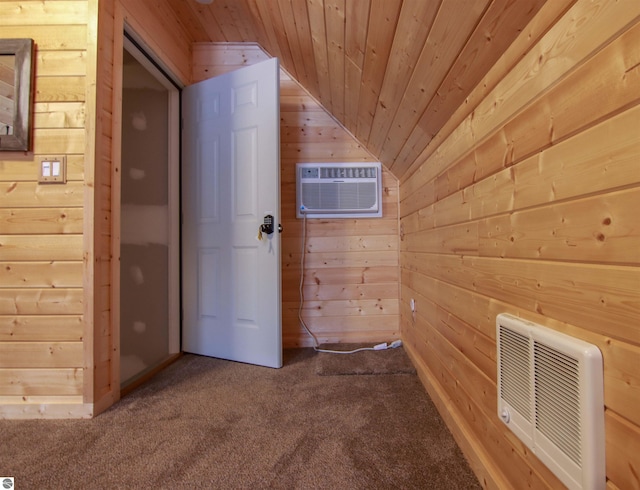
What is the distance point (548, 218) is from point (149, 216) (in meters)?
2.28

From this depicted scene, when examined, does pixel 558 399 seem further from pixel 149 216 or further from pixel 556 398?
pixel 149 216

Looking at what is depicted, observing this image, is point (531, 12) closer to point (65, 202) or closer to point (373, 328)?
point (65, 202)

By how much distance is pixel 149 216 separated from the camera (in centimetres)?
207

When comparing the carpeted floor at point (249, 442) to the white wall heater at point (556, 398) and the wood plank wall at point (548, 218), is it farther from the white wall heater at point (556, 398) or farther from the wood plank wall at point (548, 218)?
the white wall heater at point (556, 398)

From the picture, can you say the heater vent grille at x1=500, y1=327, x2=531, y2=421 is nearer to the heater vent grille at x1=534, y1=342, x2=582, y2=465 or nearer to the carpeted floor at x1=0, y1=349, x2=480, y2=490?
the heater vent grille at x1=534, y1=342, x2=582, y2=465

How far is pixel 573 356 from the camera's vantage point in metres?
0.55

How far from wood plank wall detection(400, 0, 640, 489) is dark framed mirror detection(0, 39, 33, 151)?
1991mm

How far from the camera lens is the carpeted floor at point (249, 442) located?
0.96 m

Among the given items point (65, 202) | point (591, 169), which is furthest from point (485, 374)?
point (65, 202)

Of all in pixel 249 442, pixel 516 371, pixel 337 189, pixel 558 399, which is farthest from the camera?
pixel 337 189

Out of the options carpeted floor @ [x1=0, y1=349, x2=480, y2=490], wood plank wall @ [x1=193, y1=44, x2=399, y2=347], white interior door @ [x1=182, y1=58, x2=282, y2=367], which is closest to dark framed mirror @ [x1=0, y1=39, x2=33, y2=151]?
white interior door @ [x1=182, y1=58, x2=282, y2=367]

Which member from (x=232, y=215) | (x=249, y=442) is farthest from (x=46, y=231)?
(x=249, y=442)

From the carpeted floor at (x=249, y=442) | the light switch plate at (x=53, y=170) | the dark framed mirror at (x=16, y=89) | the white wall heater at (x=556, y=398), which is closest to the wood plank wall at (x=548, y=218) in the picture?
the white wall heater at (x=556, y=398)

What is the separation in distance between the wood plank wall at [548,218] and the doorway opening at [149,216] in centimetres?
189
